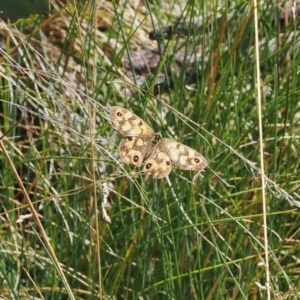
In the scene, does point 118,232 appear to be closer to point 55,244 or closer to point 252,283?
point 55,244

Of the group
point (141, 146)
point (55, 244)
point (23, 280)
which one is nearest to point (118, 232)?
point (55, 244)

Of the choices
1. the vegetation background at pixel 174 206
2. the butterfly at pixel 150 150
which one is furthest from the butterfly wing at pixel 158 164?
the vegetation background at pixel 174 206

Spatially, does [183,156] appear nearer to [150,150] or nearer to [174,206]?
[150,150]

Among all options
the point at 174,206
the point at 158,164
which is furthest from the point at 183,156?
the point at 174,206

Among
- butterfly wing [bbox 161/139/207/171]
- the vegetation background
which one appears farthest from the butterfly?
the vegetation background

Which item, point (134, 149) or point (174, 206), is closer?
point (134, 149)

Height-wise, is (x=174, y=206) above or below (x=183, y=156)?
below
